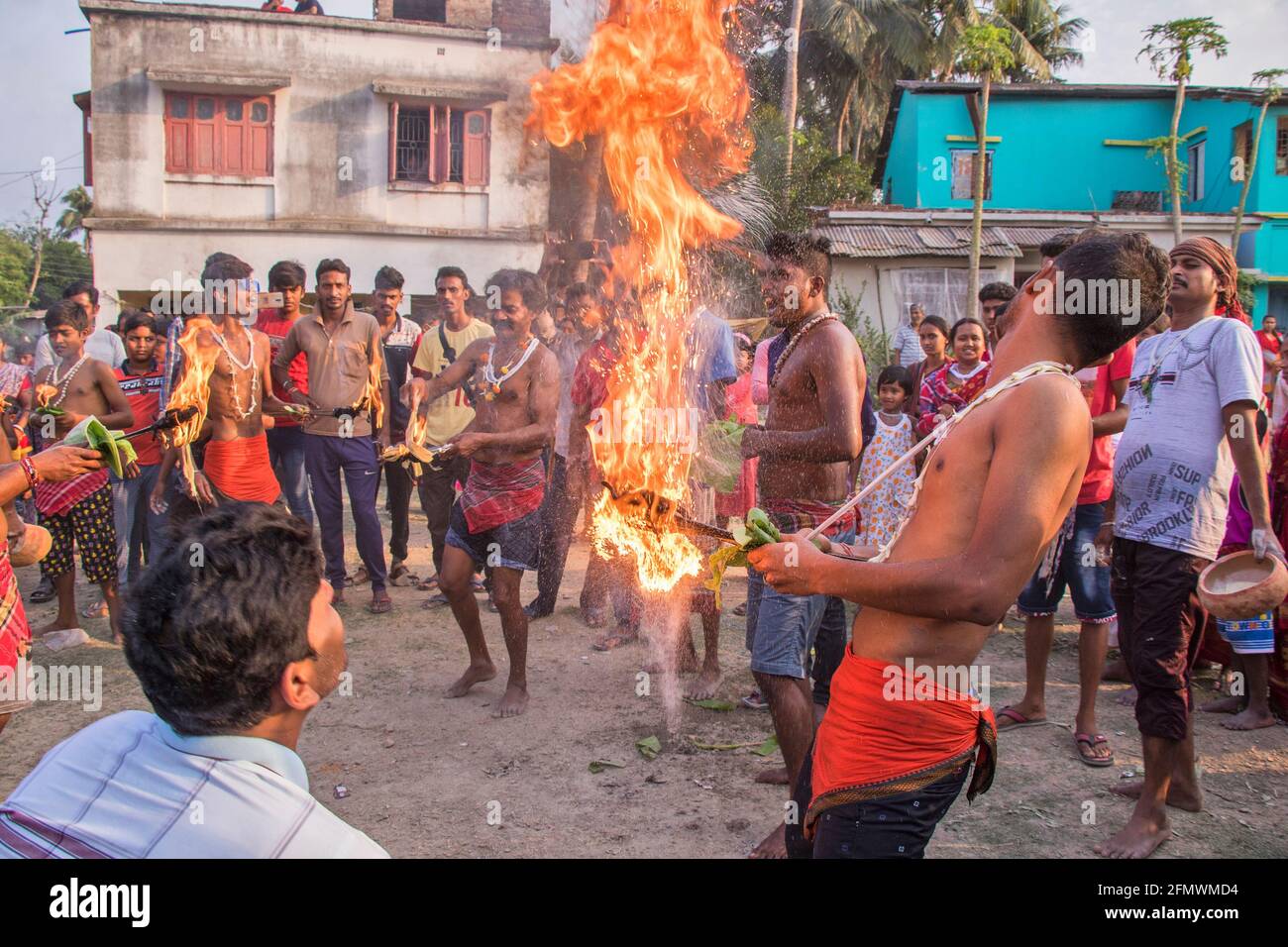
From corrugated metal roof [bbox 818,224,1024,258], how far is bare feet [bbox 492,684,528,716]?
15.8 metres

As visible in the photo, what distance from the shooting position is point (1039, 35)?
31219 millimetres

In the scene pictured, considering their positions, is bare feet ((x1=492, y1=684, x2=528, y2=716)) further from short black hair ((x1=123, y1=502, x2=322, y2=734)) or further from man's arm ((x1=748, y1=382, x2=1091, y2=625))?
short black hair ((x1=123, y1=502, x2=322, y2=734))

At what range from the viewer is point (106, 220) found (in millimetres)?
18078

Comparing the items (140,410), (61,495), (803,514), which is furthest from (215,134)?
(803,514)

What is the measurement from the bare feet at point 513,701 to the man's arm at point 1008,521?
3247mm

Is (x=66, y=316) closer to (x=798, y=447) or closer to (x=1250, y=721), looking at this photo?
(x=798, y=447)

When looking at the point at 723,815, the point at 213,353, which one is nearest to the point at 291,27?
the point at 213,353

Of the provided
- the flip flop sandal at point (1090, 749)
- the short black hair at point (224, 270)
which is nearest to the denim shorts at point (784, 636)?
the flip flop sandal at point (1090, 749)

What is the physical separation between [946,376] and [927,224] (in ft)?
51.1

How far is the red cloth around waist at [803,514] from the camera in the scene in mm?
3893

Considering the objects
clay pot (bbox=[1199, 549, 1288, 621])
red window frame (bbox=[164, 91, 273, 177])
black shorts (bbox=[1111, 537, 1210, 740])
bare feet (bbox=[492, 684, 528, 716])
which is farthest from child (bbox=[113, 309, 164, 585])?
red window frame (bbox=[164, 91, 273, 177])

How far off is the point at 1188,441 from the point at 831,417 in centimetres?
146

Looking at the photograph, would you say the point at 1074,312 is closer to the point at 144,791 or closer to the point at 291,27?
the point at 144,791

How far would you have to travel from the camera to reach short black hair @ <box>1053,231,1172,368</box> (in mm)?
2131
